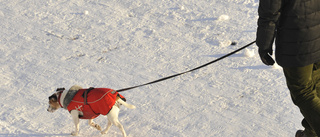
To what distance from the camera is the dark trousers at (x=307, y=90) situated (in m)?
2.69

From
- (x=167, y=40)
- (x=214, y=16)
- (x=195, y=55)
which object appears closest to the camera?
(x=195, y=55)

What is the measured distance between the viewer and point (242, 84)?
165 inches

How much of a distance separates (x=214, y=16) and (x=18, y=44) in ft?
8.91

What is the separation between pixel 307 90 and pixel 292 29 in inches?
18.7

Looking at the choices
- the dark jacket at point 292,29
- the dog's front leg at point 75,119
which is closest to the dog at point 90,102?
the dog's front leg at point 75,119

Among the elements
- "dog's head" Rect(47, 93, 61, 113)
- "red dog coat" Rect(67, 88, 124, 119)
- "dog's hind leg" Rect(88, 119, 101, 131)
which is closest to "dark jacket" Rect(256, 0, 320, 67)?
"red dog coat" Rect(67, 88, 124, 119)

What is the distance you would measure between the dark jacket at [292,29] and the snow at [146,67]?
1031 millimetres

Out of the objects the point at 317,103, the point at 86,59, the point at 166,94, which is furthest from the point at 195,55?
the point at 317,103

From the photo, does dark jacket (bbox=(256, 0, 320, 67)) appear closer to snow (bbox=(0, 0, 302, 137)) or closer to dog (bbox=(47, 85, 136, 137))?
snow (bbox=(0, 0, 302, 137))

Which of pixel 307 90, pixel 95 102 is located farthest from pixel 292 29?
pixel 95 102

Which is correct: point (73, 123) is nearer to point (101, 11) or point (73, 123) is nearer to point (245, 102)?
point (245, 102)

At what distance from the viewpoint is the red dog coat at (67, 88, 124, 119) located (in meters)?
3.31

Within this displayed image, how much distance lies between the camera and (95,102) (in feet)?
10.9

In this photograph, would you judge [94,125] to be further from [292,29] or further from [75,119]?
[292,29]
